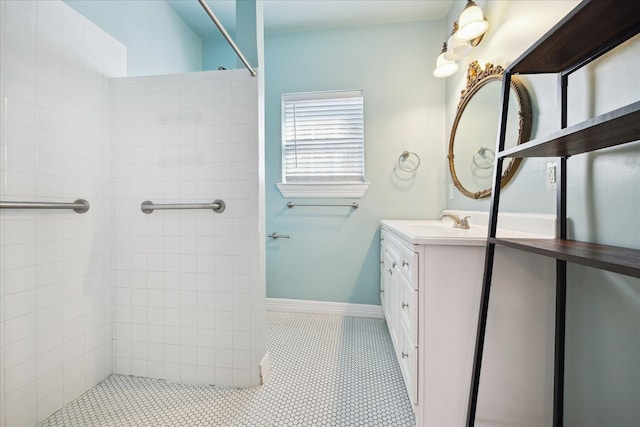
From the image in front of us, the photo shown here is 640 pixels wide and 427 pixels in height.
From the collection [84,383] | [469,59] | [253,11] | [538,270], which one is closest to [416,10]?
[469,59]

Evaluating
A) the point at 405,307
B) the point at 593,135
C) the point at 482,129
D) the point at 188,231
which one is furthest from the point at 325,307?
the point at 593,135

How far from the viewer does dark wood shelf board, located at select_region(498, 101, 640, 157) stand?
0.50 meters

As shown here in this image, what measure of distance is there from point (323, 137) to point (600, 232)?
1.95 m

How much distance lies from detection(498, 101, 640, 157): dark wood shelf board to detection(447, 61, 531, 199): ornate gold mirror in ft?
1.34

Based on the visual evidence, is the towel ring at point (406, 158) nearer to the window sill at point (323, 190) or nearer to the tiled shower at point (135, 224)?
the window sill at point (323, 190)

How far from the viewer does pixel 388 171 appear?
90.1 inches

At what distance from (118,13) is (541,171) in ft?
8.80

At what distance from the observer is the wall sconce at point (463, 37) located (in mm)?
1438

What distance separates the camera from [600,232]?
2.76 feet

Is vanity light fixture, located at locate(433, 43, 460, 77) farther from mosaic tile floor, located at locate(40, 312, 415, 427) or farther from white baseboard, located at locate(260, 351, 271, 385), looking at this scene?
white baseboard, located at locate(260, 351, 271, 385)

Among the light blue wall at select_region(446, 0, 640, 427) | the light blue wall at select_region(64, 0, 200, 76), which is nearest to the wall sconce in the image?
the light blue wall at select_region(446, 0, 640, 427)

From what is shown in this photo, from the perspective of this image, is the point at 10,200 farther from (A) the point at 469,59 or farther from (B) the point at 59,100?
(A) the point at 469,59

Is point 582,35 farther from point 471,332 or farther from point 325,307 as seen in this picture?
point 325,307

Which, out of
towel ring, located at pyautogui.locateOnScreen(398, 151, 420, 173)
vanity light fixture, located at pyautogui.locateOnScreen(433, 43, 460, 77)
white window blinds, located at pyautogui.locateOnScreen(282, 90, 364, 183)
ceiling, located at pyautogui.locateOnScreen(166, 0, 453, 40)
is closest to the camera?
vanity light fixture, located at pyautogui.locateOnScreen(433, 43, 460, 77)
